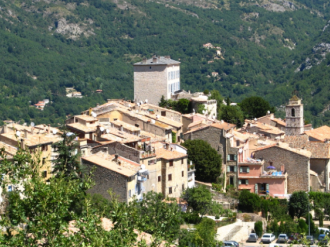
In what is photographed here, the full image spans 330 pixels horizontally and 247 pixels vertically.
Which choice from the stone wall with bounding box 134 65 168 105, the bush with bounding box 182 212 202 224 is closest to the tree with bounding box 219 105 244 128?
the stone wall with bounding box 134 65 168 105

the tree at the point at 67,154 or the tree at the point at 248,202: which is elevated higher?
the tree at the point at 67,154

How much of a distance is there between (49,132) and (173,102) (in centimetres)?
1882

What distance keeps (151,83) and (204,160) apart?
20.9 meters

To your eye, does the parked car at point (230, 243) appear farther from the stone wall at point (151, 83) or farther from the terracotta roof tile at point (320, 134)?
the stone wall at point (151, 83)

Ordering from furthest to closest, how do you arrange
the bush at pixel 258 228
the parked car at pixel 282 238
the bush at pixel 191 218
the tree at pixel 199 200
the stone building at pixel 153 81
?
the stone building at pixel 153 81, the tree at pixel 199 200, the bush at pixel 258 228, the parked car at pixel 282 238, the bush at pixel 191 218

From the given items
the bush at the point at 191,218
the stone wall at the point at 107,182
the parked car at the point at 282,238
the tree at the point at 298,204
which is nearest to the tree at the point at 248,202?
the tree at the point at 298,204

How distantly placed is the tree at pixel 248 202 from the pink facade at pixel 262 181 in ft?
11.7

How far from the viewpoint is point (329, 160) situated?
52344mm

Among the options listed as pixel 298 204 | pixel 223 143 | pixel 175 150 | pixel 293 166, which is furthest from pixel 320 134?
pixel 175 150

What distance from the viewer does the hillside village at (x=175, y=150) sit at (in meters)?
39.9

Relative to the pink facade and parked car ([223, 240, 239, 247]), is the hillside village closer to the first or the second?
the pink facade

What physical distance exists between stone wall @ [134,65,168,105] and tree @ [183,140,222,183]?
62.7ft

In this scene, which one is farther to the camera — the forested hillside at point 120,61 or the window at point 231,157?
the forested hillside at point 120,61

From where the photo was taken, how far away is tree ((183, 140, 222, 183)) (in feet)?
156
